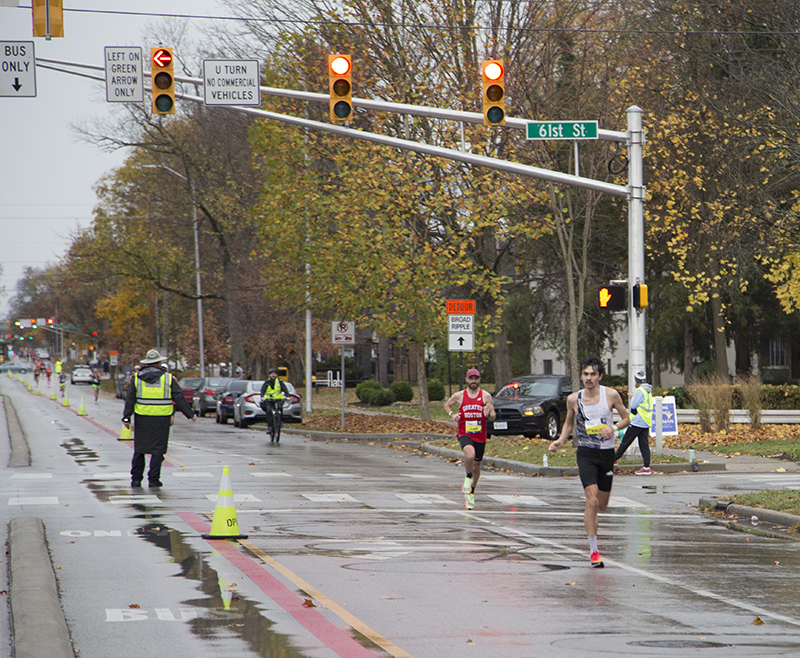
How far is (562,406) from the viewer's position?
29844 mm

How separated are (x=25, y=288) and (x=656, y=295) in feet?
566

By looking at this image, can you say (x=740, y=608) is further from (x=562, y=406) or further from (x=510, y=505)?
(x=562, y=406)

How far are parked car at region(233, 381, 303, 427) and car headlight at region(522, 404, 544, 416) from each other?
33.5 feet

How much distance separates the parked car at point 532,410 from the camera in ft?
95.3

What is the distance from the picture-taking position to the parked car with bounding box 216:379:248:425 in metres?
40.9

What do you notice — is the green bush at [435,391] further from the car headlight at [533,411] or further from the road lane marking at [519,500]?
the road lane marking at [519,500]

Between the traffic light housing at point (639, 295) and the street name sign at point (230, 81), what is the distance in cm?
756

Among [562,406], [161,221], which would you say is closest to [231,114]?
[161,221]

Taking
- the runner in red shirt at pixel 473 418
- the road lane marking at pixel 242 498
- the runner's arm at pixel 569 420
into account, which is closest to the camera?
the runner's arm at pixel 569 420

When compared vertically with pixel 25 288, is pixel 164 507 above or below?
below

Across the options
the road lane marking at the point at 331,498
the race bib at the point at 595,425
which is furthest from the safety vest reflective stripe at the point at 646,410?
the race bib at the point at 595,425

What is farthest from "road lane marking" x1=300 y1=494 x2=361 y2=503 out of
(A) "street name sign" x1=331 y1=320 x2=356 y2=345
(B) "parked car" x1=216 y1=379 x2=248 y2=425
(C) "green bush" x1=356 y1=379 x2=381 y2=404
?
(C) "green bush" x1=356 y1=379 x2=381 y2=404

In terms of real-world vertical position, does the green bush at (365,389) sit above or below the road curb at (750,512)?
above

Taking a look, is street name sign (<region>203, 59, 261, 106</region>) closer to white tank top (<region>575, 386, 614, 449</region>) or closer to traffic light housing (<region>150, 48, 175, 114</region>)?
traffic light housing (<region>150, 48, 175, 114</region>)
